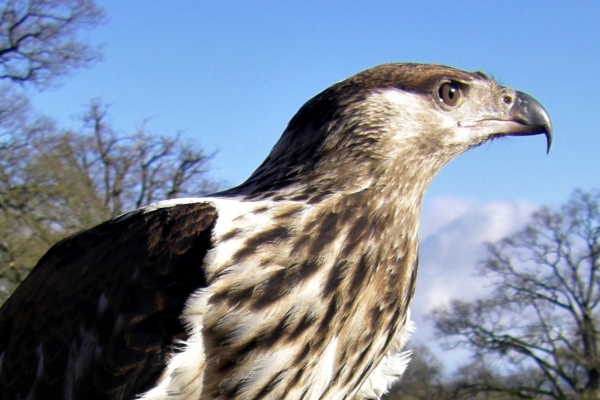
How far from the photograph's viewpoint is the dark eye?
3.44m

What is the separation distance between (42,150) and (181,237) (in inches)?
968

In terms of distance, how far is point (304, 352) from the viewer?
8.76ft

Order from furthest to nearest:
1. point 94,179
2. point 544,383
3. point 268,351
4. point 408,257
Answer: point 544,383 → point 94,179 → point 408,257 → point 268,351

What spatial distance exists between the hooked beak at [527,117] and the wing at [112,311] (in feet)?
5.79

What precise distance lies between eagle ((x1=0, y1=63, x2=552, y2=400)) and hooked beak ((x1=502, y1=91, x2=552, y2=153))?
1.68 ft

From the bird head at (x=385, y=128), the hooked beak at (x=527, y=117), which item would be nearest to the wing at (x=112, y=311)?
the bird head at (x=385, y=128)

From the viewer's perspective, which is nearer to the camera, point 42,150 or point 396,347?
point 396,347

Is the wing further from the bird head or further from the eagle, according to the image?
the bird head

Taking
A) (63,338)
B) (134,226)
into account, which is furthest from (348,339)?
(63,338)

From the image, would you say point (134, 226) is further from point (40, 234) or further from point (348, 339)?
point (40, 234)

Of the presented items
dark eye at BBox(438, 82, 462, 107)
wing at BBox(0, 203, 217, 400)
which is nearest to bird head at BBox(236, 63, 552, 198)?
dark eye at BBox(438, 82, 462, 107)

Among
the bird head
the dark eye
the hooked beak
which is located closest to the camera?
the bird head

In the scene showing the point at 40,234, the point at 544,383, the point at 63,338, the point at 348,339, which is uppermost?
the point at 544,383

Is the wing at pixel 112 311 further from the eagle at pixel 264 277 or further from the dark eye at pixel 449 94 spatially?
the dark eye at pixel 449 94
